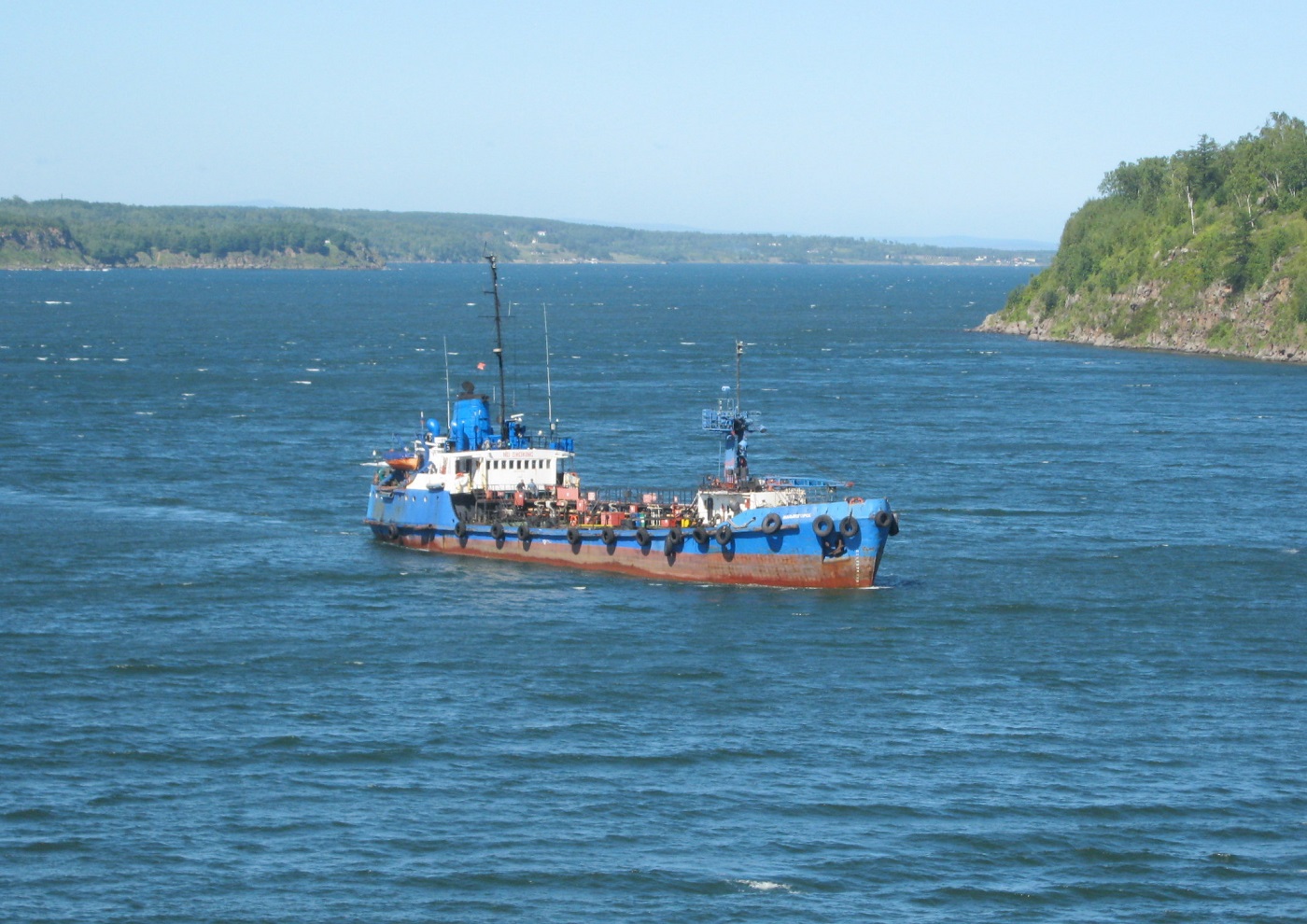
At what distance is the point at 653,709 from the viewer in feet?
155

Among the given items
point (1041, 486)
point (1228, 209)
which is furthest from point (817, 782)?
point (1228, 209)

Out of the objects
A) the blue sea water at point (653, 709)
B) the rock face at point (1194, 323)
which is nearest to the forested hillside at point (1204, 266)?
the rock face at point (1194, 323)

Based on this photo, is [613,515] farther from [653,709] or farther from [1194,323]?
[1194,323]

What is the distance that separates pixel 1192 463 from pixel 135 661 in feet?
198

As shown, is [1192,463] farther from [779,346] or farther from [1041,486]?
[779,346]

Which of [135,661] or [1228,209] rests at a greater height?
[1228,209]

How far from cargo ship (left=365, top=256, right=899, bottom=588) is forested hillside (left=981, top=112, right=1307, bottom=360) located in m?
102

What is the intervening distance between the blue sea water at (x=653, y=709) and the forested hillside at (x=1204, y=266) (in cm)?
7253

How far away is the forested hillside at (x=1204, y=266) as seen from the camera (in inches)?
6275

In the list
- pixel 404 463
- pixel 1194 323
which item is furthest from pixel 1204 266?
pixel 404 463

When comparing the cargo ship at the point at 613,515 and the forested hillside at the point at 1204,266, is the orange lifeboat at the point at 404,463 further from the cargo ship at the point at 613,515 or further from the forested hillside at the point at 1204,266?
the forested hillside at the point at 1204,266

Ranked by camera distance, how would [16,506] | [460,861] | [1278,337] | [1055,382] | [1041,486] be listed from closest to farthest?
[460,861] → [16,506] → [1041,486] → [1055,382] → [1278,337]

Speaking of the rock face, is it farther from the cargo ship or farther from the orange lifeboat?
the orange lifeboat

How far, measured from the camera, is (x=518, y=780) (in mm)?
41688
